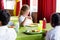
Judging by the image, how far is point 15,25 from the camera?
2459 mm

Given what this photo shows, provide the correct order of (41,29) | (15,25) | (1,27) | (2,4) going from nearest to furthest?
(1,27) < (15,25) < (41,29) < (2,4)

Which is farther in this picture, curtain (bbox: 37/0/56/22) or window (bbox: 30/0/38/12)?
window (bbox: 30/0/38/12)

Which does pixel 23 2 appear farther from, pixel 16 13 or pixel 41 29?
pixel 41 29

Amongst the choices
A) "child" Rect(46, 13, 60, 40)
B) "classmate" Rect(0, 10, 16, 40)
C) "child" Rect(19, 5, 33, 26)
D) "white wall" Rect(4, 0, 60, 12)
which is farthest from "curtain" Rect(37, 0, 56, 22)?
"classmate" Rect(0, 10, 16, 40)

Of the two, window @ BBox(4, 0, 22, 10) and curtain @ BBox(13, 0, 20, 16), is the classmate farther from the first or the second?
window @ BBox(4, 0, 22, 10)

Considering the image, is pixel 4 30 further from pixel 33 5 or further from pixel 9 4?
pixel 9 4

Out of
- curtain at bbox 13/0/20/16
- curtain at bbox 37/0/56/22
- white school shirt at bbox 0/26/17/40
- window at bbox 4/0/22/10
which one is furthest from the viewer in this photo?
window at bbox 4/0/22/10

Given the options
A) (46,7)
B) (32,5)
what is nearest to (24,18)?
(46,7)

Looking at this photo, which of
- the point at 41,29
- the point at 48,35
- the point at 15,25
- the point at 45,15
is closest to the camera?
the point at 48,35

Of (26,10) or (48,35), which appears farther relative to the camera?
(26,10)

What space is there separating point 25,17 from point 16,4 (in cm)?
108

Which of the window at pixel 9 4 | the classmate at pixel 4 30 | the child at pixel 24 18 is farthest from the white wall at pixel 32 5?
the classmate at pixel 4 30

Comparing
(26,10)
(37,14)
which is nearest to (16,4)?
(37,14)

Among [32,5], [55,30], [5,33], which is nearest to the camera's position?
[5,33]
